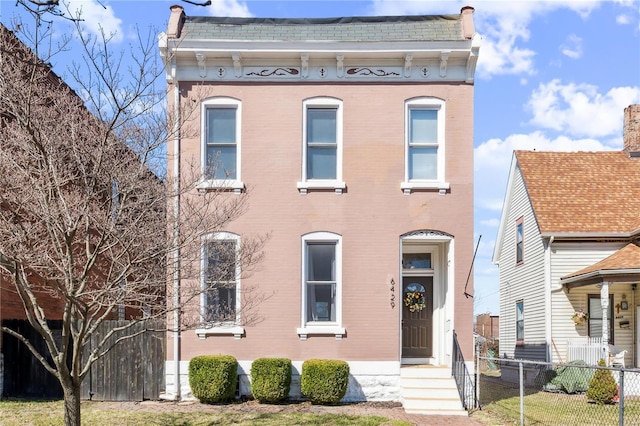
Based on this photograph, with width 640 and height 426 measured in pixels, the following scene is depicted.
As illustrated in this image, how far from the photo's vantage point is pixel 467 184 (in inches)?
518

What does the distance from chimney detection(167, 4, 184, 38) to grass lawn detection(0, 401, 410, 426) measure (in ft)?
24.9

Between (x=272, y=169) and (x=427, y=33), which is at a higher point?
(x=427, y=33)

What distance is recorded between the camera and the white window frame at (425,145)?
1309 centimetres

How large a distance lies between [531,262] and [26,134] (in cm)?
1617

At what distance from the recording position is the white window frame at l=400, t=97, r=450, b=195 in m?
13.1

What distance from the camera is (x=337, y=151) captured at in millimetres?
13320

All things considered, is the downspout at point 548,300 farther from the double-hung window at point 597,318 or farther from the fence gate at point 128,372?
the fence gate at point 128,372

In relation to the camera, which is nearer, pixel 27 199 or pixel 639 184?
pixel 27 199

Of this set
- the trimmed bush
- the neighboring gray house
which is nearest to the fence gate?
the trimmed bush

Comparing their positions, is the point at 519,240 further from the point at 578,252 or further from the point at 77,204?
the point at 77,204

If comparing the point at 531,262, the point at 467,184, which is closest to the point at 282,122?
the point at 467,184

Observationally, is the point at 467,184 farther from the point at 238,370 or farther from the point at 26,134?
the point at 26,134

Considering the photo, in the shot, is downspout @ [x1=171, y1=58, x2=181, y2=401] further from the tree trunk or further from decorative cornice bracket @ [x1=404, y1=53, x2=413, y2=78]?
decorative cornice bracket @ [x1=404, y1=53, x2=413, y2=78]

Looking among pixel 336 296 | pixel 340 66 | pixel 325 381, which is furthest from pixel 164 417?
pixel 340 66
